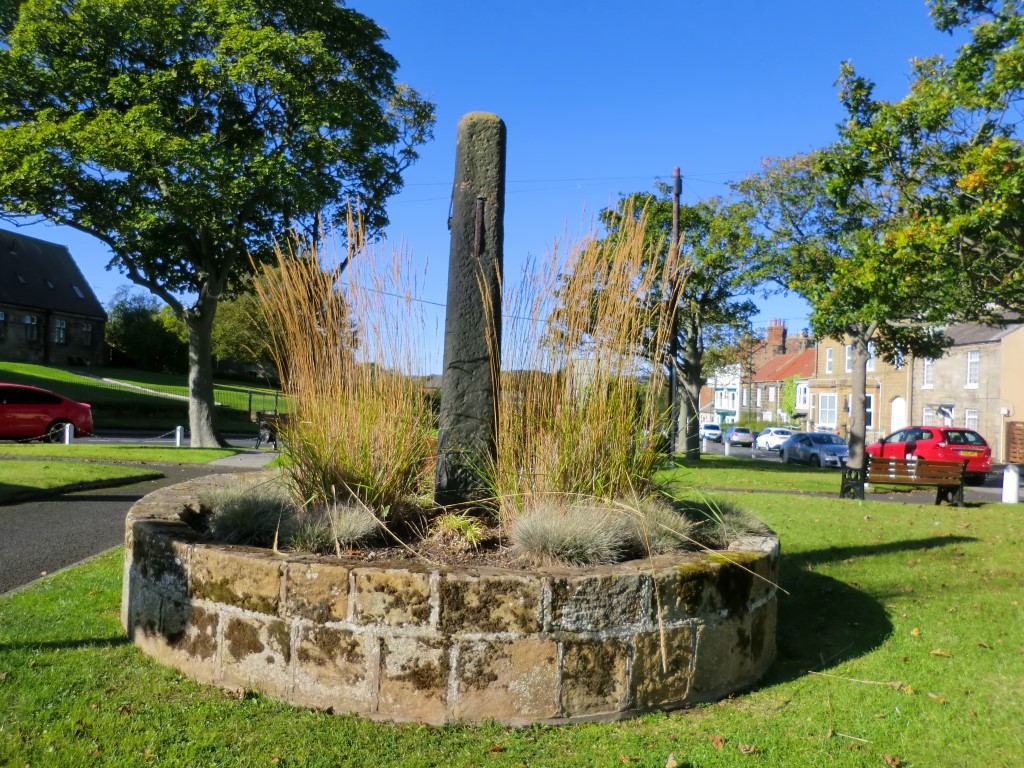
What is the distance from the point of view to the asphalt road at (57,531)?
18.5 feet

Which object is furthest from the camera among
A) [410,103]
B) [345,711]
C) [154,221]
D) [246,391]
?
[246,391]

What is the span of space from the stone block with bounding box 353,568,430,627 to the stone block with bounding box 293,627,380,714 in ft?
0.34

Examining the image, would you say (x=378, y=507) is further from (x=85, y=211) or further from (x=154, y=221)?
(x=85, y=211)

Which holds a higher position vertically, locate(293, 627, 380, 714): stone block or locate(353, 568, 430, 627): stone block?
locate(353, 568, 430, 627): stone block

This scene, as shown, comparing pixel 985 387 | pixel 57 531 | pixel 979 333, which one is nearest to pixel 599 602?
pixel 57 531

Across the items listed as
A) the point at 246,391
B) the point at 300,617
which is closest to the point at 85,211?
the point at 300,617

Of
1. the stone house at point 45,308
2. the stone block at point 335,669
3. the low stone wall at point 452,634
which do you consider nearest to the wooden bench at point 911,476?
the low stone wall at point 452,634

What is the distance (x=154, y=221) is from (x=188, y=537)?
1291 cm

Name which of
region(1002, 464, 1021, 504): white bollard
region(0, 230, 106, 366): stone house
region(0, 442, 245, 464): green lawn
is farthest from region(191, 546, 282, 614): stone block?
region(0, 230, 106, 366): stone house

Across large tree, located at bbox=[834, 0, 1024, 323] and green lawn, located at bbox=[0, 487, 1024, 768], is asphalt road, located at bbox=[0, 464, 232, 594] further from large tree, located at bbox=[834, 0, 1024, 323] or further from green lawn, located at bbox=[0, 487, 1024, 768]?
large tree, located at bbox=[834, 0, 1024, 323]

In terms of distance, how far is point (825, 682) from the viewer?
3.69m

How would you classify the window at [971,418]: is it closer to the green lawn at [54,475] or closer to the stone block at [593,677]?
the green lawn at [54,475]

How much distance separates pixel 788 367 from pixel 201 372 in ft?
155

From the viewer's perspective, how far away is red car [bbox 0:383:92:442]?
17500 millimetres
